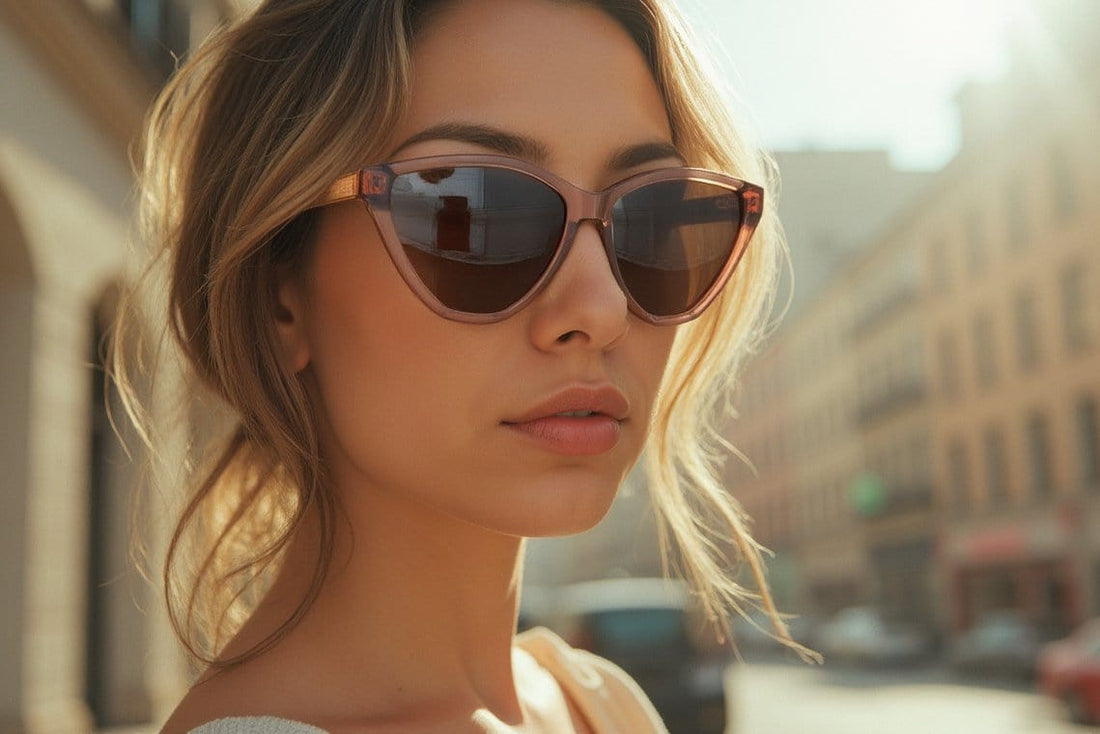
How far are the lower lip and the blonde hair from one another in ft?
0.87

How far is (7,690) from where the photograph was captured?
25.2ft

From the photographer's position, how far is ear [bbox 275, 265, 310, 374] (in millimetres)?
1394

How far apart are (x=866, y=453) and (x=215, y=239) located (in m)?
50.8

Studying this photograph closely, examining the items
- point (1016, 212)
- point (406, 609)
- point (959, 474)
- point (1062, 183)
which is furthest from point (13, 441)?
point (959, 474)

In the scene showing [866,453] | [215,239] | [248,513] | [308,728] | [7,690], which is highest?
[215,239]

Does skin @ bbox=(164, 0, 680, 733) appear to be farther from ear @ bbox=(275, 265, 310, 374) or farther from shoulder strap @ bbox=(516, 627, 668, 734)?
shoulder strap @ bbox=(516, 627, 668, 734)

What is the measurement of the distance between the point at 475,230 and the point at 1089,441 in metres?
33.3

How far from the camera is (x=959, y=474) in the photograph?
132ft

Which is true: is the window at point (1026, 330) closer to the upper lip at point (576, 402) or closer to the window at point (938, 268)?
the window at point (938, 268)

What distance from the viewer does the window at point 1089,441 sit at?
31.0 m

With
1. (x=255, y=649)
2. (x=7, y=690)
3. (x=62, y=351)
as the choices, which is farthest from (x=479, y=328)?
(x=62, y=351)

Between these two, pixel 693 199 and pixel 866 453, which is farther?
pixel 866 453

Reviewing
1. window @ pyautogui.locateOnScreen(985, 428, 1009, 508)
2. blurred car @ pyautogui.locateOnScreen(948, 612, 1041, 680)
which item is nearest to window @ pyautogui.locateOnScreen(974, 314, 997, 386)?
window @ pyautogui.locateOnScreen(985, 428, 1009, 508)

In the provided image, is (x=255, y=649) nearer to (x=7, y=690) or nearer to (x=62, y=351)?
(x=7, y=690)
